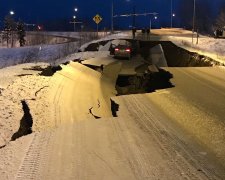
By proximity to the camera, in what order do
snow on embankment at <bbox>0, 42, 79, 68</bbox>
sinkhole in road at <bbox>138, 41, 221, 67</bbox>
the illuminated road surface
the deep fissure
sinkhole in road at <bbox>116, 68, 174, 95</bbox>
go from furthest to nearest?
snow on embankment at <bbox>0, 42, 79, 68</bbox> → sinkhole in road at <bbox>138, 41, 221, 67</bbox> → sinkhole in road at <bbox>116, 68, 174, 95</bbox> → the deep fissure → the illuminated road surface

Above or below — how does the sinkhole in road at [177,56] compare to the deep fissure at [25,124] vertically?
above

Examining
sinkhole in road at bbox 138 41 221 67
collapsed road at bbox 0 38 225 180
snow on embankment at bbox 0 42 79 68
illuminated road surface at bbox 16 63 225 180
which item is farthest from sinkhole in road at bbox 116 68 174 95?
snow on embankment at bbox 0 42 79 68

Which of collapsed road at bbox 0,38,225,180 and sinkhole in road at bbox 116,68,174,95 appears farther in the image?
sinkhole in road at bbox 116,68,174,95

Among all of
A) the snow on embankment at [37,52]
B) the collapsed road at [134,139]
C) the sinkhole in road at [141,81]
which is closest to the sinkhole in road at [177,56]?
the sinkhole in road at [141,81]

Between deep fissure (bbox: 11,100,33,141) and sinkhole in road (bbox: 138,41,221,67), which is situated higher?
sinkhole in road (bbox: 138,41,221,67)

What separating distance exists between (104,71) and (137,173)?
17907 mm

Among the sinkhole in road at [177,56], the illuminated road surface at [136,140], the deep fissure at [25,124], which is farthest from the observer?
the sinkhole in road at [177,56]

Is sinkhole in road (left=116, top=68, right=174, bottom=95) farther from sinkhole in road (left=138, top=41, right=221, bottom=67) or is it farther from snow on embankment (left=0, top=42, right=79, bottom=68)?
snow on embankment (left=0, top=42, right=79, bottom=68)

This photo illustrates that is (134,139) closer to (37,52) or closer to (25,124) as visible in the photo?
(25,124)

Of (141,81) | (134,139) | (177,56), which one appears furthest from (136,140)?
(177,56)

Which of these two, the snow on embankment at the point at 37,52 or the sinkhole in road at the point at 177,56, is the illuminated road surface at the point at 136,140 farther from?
the snow on embankment at the point at 37,52

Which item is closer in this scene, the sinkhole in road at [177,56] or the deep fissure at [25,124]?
the deep fissure at [25,124]

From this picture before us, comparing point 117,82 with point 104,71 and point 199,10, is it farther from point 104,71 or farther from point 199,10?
point 199,10

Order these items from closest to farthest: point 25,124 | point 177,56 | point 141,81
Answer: point 25,124 → point 141,81 → point 177,56
